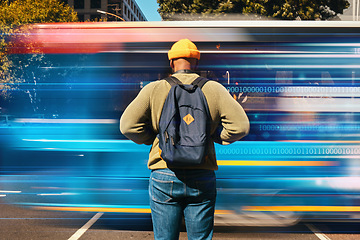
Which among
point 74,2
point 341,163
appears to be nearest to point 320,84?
point 341,163

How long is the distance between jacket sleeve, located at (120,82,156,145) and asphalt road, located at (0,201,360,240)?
2471mm

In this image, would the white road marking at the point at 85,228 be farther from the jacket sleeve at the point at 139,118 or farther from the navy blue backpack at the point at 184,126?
the navy blue backpack at the point at 184,126

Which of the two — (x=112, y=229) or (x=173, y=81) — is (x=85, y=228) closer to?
(x=112, y=229)

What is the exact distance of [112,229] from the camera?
4695 millimetres

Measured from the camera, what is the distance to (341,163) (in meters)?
4.39

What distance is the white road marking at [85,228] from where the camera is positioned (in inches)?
174

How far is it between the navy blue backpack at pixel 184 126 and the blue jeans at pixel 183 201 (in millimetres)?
108

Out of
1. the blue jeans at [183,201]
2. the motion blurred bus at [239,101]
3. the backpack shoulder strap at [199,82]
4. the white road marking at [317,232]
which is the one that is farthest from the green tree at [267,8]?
the blue jeans at [183,201]

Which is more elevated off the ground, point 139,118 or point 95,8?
point 95,8

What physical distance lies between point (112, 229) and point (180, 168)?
117 inches

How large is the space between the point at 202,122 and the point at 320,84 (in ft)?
9.23

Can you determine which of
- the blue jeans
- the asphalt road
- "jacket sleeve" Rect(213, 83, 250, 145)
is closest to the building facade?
the asphalt road

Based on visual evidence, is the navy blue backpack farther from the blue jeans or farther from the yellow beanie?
the yellow beanie

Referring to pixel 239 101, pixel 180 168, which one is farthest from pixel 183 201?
pixel 239 101
